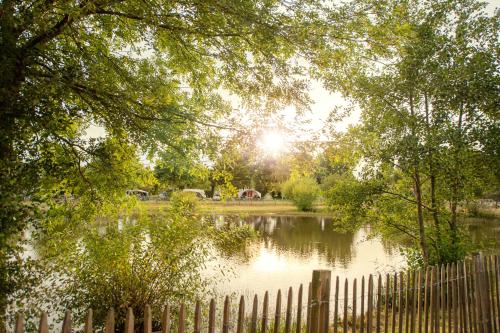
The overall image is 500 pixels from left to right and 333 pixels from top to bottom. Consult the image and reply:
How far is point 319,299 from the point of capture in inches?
142

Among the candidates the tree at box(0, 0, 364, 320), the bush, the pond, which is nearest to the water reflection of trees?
the pond

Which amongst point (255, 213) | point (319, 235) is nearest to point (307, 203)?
point (255, 213)

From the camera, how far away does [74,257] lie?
7359mm

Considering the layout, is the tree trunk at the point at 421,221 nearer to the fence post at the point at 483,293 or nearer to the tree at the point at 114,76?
the fence post at the point at 483,293

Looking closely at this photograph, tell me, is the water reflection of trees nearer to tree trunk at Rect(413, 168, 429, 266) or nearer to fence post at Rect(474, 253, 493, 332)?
tree trunk at Rect(413, 168, 429, 266)

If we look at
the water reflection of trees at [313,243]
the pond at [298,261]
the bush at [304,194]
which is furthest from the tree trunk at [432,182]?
the bush at [304,194]

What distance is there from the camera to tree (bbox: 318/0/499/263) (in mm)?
8734

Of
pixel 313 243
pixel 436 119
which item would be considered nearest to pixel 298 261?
pixel 313 243

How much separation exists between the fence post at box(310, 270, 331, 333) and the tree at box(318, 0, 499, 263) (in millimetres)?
5305

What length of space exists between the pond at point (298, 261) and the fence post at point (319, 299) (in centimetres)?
849

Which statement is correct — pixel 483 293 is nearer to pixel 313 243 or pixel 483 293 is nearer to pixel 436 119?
pixel 436 119

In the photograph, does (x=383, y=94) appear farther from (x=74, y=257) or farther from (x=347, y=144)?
(x=74, y=257)

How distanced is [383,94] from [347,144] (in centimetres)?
490

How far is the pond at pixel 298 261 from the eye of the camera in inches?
575
